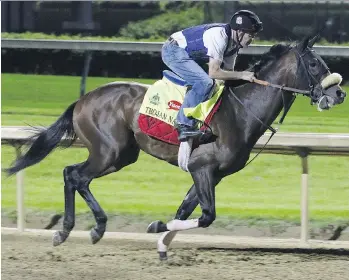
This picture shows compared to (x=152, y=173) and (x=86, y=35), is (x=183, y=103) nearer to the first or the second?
(x=152, y=173)

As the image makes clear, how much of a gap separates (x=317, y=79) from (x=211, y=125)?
0.66m

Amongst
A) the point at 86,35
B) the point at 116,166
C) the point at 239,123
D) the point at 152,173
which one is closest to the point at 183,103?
the point at 239,123

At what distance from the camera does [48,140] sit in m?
6.13

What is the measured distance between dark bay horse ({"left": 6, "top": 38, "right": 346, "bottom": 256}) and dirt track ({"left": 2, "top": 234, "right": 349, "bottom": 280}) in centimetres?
22

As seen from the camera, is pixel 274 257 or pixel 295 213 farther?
pixel 295 213

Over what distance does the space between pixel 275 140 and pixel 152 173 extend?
2.21 meters

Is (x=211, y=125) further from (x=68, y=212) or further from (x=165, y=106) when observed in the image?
(x=68, y=212)

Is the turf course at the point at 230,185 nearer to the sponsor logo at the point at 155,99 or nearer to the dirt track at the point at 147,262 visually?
the dirt track at the point at 147,262

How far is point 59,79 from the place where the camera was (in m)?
10.0

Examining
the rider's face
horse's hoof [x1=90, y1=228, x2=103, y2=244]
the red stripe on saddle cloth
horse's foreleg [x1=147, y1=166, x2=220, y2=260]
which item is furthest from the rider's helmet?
horse's hoof [x1=90, y1=228, x2=103, y2=244]

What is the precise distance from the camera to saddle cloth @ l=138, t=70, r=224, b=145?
18.1 feet

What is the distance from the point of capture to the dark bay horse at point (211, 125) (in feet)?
17.5

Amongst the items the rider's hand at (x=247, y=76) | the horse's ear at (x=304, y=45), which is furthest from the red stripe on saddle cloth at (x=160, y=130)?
the horse's ear at (x=304, y=45)

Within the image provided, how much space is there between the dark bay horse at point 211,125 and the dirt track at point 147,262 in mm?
217
